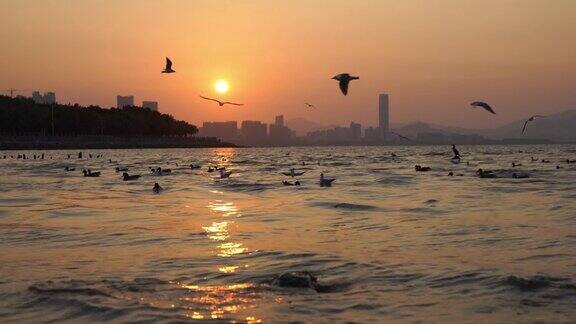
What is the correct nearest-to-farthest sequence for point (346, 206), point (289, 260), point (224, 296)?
point (224, 296) → point (289, 260) → point (346, 206)

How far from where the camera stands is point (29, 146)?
550ft

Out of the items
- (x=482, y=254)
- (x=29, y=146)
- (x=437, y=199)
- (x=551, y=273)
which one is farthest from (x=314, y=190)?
(x=29, y=146)

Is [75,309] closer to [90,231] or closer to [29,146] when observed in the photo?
[90,231]

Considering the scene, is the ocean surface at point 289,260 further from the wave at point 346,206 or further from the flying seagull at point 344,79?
the flying seagull at point 344,79

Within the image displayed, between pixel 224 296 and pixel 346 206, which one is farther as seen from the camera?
pixel 346 206

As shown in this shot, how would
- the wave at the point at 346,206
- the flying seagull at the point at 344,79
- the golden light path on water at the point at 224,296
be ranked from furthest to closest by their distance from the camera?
1. the wave at the point at 346,206
2. the flying seagull at the point at 344,79
3. the golden light path on water at the point at 224,296

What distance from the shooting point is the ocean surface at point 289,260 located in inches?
404

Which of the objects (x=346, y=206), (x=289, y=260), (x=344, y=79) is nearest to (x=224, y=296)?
(x=289, y=260)

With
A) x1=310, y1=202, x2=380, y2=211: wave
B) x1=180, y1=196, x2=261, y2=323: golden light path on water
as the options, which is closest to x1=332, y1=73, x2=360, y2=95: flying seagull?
x1=180, y1=196, x2=261, y2=323: golden light path on water

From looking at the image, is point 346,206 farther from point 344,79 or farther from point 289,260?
point 289,260

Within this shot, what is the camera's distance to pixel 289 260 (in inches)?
574

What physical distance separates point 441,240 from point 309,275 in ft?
20.5

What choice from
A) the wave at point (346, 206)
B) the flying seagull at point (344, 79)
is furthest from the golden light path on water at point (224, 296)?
the wave at point (346, 206)

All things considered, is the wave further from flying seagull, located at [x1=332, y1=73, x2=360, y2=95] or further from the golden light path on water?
the golden light path on water
